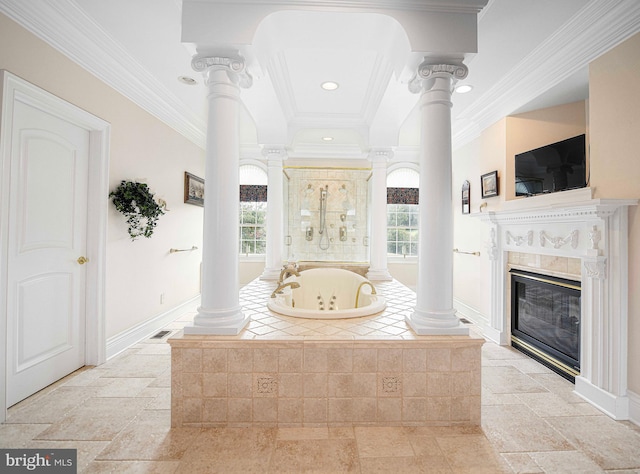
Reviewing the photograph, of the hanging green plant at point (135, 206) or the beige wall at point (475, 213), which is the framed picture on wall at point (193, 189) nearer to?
the hanging green plant at point (135, 206)

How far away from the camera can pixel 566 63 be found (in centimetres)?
236

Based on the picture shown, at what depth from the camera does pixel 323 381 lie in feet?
5.76

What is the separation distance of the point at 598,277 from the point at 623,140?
90cm

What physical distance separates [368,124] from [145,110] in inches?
97.6

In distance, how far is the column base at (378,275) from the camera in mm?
3932

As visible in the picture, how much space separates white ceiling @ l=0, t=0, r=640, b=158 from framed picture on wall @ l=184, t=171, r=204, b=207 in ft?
2.12

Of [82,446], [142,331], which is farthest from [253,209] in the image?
[82,446]

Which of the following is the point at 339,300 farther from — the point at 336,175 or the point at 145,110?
the point at 145,110

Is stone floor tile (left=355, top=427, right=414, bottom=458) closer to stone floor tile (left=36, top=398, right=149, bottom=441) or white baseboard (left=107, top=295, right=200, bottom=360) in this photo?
stone floor tile (left=36, top=398, right=149, bottom=441)

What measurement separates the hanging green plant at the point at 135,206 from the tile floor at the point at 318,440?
141cm

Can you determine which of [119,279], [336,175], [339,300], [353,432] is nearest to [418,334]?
[353,432]

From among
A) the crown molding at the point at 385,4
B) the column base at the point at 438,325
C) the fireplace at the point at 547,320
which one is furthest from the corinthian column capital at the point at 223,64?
the fireplace at the point at 547,320

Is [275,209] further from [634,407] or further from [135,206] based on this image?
[634,407]

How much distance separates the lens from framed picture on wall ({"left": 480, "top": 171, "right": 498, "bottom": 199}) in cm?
332
